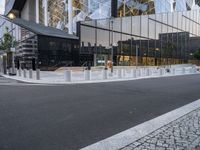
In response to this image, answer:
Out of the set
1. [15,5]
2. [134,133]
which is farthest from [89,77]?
[15,5]

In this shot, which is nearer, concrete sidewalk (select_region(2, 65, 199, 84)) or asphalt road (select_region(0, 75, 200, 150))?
asphalt road (select_region(0, 75, 200, 150))

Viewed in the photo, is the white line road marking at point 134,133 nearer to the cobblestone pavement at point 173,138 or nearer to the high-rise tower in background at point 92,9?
the cobblestone pavement at point 173,138

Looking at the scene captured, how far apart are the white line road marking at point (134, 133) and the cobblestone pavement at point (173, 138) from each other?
0.14 metres

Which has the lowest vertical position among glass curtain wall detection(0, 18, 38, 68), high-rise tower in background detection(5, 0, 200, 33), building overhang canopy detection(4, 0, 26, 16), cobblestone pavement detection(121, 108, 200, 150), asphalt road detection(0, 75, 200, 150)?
cobblestone pavement detection(121, 108, 200, 150)

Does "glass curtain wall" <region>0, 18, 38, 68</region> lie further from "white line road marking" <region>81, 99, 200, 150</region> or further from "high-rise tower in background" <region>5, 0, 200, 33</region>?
"white line road marking" <region>81, 99, 200, 150</region>

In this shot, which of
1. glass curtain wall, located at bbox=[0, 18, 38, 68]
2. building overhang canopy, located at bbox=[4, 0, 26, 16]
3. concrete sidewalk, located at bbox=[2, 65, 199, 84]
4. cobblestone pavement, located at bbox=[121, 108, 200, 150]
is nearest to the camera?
cobblestone pavement, located at bbox=[121, 108, 200, 150]

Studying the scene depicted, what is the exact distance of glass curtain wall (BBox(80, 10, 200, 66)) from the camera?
46031 millimetres

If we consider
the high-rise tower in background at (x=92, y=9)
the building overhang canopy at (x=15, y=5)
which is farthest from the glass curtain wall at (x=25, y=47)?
the building overhang canopy at (x=15, y=5)

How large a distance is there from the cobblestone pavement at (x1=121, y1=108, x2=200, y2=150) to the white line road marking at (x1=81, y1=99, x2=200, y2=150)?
0.47 feet

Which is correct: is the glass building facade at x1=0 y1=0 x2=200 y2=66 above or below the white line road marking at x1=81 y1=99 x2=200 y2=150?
above

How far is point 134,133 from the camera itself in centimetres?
571

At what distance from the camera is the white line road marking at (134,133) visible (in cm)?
486

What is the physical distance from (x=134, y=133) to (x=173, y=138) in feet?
2.73

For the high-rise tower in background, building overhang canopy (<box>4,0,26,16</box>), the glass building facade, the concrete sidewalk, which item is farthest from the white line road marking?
building overhang canopy (<box>4,0,26,16</box>)
